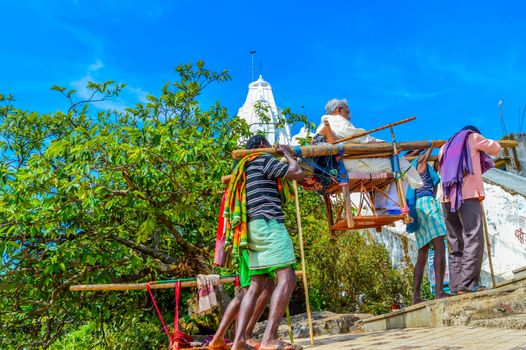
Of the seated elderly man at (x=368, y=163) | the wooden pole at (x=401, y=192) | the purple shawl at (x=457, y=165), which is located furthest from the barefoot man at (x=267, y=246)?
the purple shawl at (x=457, y=165)

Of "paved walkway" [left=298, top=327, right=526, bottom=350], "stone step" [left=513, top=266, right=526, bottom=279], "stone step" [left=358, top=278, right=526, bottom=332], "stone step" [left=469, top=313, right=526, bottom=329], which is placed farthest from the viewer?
"stone step" [left=513, top=266, right=526, bottom=279]

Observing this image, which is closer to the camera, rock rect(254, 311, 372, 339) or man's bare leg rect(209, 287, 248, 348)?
man's bare leg rect(209, 287, 248, 348)

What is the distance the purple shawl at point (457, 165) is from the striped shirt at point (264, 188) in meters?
2.35

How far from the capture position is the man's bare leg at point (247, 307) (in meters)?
3.84

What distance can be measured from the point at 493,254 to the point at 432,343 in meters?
5.94

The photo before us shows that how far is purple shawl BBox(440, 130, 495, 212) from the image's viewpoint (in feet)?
18.3

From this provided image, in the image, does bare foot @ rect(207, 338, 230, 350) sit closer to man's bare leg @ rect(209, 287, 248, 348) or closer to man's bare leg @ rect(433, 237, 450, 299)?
man's bare leg @ rect(209, 287, 248, 348)

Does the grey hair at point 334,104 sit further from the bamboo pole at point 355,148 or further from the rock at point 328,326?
the rock at point 328,326

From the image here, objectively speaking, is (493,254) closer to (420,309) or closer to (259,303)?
(420,309)

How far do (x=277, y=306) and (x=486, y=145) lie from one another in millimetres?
3094

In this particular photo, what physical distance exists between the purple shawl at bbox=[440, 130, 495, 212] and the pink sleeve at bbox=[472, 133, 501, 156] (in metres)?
0.09

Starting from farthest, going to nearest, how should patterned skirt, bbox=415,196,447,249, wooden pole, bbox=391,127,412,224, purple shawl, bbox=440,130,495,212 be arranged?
patterned skirt, bbox=415,196,447,249
purple shawl, bbox=440,130,495,212
wooden pole, bbox=391,127,412,224

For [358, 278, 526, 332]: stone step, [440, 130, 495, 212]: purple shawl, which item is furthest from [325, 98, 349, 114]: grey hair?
[358, 278, 526, 332]: stone step

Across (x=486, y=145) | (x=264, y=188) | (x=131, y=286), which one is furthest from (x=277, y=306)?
(x=486, y=145)
